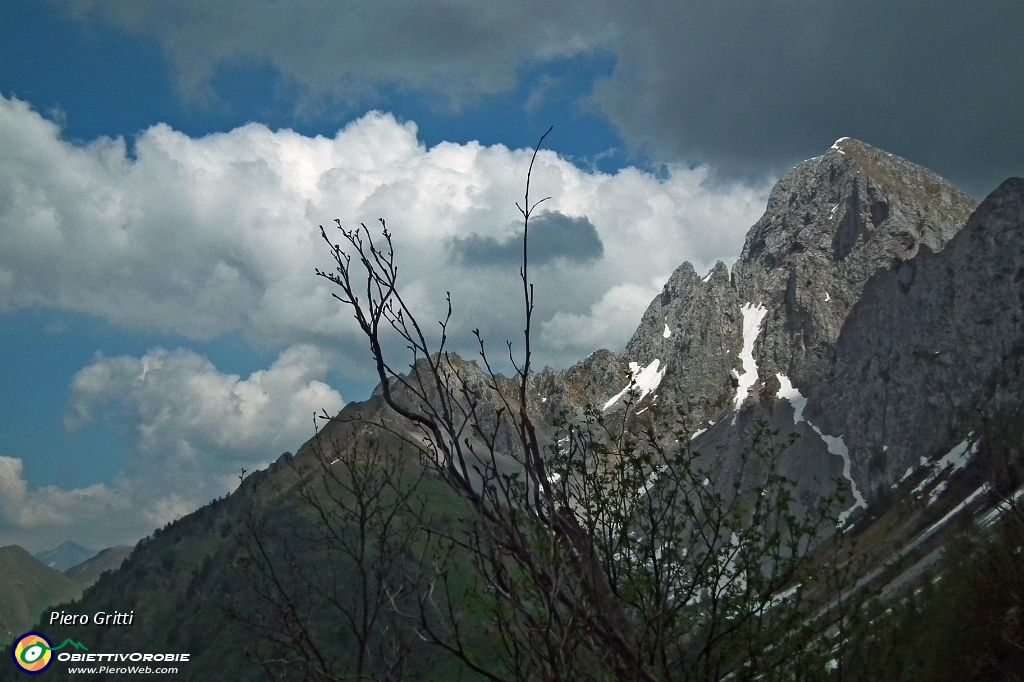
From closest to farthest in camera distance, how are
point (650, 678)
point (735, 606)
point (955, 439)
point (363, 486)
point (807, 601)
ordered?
point (650, 678) < point (735, 606) < point (807, 601) < point (363, 486) < point (955, 439)

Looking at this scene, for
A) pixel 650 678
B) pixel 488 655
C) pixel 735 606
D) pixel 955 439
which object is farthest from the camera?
pixel 955 439

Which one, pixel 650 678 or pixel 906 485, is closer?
pixel 650 678

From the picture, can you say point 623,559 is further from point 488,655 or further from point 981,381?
point 981,381

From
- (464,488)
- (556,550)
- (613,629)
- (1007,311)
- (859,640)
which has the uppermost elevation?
(1007,311)

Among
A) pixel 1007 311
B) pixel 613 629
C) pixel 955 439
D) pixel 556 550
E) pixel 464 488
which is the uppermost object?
pixel 1007 311

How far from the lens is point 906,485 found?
627ft

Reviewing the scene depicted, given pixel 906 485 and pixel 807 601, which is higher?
pixel 906 485

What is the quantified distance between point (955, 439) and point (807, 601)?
632 ft

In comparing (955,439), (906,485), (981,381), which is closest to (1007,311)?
(981,381)

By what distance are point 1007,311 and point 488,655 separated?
204 meters

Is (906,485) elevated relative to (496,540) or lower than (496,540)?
elevated

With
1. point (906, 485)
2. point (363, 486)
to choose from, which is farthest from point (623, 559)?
point (906, 485)

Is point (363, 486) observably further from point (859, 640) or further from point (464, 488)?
point (464, 488)

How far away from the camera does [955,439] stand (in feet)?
620
